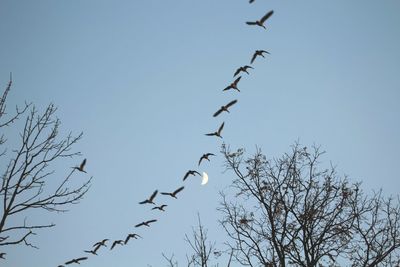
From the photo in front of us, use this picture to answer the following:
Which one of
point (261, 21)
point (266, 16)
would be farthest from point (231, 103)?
point (266, 16)

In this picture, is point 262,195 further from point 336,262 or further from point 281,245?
point 336,262

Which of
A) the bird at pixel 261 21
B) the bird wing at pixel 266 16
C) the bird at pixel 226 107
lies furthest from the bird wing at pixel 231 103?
the bird wing at pixel 266 16

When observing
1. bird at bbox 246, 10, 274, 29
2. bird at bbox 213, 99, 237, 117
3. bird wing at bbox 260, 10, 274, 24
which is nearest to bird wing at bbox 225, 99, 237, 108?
bird at bbox 213, 99, 237, 117

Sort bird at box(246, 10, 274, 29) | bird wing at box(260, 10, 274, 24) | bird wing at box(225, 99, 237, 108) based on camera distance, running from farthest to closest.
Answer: bird wing at box(225, 99, 237, 108) < bird at box(246, 10, 274, 29) < bird wing at box(260, 10, 274, 24)

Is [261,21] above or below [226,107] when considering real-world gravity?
above

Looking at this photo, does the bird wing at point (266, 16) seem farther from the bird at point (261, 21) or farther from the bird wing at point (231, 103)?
the bird wing at point (231, 103)

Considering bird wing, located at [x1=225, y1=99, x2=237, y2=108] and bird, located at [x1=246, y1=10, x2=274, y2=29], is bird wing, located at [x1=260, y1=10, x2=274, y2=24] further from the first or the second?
bird wing, located at [x1=225, y1=99, x2=237, y2=108]

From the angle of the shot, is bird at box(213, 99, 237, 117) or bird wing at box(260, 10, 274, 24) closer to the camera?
bird wing at box(260, 10, 274, 24)

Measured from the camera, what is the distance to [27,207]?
7.58m

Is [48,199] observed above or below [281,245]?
below

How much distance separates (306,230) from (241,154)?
5270mm

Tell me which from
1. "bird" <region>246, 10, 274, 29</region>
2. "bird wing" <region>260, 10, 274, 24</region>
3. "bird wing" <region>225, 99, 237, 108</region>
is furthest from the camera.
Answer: "bird wing" <region>225, 99, 237, 108</region>

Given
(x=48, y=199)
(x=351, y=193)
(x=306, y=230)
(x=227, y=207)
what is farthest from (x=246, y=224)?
(x=48, y=199)

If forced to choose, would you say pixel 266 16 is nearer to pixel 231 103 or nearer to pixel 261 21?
pixel 261 21
